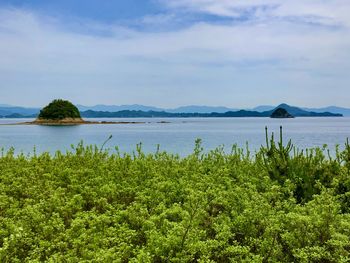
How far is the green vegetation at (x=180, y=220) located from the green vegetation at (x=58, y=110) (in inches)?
5448

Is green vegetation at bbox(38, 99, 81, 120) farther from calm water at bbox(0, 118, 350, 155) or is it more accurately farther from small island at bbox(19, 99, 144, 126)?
calm water at bbox(0, 118, 350, 155)

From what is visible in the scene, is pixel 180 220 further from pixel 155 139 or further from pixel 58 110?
pixel 58 110

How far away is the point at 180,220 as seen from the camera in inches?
295

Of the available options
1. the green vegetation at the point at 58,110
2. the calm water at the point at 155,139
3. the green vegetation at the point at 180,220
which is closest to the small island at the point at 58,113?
the green vegetation at the point at 58,110

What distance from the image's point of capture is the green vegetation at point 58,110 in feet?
473

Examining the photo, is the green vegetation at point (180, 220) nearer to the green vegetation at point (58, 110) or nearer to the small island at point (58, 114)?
the small island at point (58, 114)

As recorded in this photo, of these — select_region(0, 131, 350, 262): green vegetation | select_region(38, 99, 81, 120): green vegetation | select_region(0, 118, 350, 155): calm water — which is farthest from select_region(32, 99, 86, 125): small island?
select_region(0, 131, 350, 262): green vegetation

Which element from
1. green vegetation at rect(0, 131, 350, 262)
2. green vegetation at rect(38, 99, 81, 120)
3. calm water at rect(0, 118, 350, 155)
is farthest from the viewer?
green vegetation at rect(38, 99, 81, 120)

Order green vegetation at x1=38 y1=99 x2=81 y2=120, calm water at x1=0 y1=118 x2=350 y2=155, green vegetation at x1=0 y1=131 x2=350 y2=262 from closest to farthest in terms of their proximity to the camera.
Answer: green vegetation at x1=0 y1=131 x2=350 y2=262, calm water at x1=0 y1=118 x2=350 y2=155, green vegetation at x1=38 y1=99 x2=81 y2=120

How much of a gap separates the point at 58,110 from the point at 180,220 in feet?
470

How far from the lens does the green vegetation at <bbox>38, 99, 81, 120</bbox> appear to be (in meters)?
144

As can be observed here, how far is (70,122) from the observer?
14988cm

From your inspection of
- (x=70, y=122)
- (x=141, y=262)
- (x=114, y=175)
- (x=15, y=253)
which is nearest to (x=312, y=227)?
(x=141, y=262)

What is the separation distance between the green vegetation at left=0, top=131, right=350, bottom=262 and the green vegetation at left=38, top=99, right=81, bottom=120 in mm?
138369
